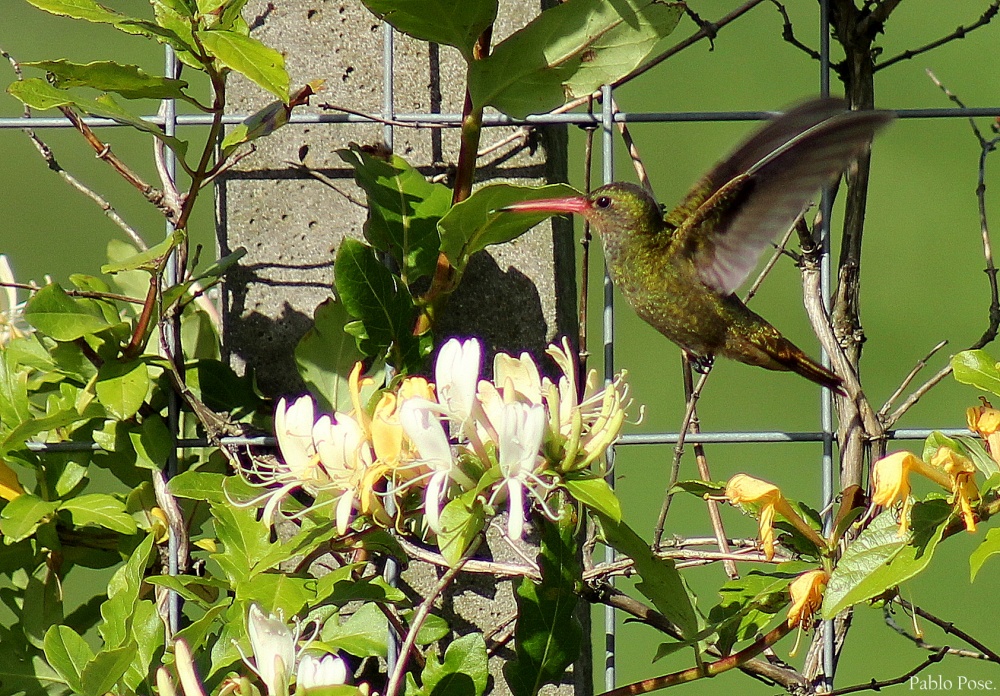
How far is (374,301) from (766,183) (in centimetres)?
35

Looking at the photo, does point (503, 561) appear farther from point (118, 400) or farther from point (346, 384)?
point (118, 400)

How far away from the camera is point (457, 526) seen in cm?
77

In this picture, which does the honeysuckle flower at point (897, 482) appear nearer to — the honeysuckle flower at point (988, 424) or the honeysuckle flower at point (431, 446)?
the honeysuckle flower at point (988, 424)

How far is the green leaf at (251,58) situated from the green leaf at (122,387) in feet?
0.95

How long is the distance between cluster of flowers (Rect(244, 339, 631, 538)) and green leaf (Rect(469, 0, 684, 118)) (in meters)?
0.26

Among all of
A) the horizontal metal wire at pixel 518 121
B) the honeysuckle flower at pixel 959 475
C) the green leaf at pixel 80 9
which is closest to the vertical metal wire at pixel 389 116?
the horizontal metal wire at pixel 518 121

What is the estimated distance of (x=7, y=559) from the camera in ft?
3.60

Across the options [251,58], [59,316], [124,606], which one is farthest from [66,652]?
[251,58]

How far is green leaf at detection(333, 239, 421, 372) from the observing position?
99 cm

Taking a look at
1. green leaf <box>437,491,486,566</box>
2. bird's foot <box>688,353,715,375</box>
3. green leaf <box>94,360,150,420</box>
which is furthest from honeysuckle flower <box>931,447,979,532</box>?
green leaf <box>94,360,150,420</box>

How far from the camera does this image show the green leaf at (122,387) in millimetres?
975

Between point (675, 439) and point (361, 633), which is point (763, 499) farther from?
point (361, 633)

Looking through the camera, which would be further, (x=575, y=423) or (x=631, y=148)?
(x=631, y=148)

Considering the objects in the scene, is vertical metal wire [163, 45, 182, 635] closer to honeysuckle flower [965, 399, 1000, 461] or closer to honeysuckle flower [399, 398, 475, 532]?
honeysuckle flower [399, 398, 475, 532]
